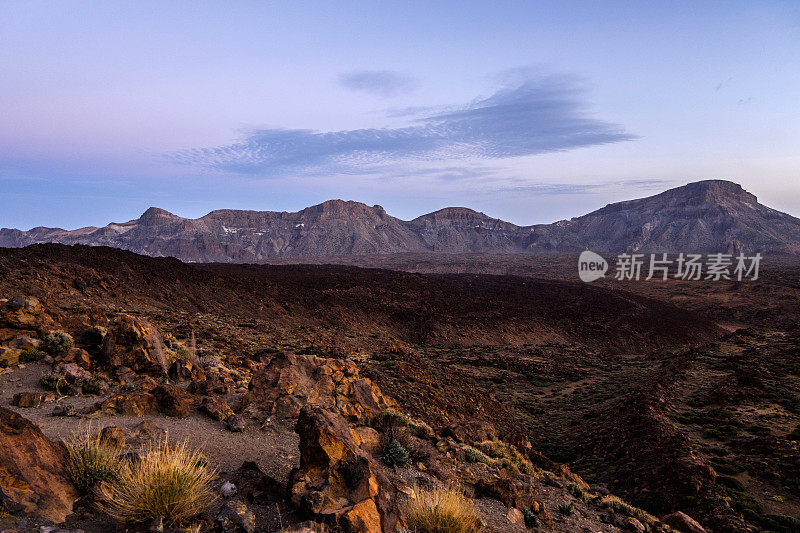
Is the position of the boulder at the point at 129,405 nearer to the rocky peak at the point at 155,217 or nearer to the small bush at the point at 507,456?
the small bush at the point at 507,456

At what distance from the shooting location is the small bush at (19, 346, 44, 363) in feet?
27.9

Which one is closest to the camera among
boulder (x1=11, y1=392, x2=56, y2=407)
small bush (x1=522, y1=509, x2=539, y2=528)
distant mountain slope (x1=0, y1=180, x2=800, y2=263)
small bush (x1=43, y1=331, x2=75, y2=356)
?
small bush (x1=522, y1=509, x2=539, y2=528)

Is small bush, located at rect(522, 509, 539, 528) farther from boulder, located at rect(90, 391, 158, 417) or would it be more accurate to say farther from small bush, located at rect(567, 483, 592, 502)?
boulder, located at rect(90, 391, 158, 417)

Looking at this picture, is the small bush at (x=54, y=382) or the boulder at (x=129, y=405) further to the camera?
the small bush at (x=54, y=382)

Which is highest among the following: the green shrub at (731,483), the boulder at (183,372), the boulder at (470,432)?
the boulder at (183,372)

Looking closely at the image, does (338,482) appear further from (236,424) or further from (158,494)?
(236,424)

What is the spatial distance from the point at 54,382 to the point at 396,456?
6.74 m

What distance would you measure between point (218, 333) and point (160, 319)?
A: 123 inches

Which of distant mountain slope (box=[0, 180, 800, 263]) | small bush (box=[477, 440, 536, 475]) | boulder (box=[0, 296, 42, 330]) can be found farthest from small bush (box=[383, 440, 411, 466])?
distant mountain slope (box=[0, 180, 800, 263])

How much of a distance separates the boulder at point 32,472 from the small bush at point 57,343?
6.07 meters

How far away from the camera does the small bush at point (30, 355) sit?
8508 mm

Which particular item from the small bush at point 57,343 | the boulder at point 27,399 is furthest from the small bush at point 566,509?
the small bush at point 57,343

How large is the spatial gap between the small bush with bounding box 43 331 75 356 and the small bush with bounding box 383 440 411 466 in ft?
25.3

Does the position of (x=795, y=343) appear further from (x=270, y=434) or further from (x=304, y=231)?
(x=304, y=231)
